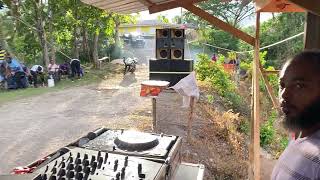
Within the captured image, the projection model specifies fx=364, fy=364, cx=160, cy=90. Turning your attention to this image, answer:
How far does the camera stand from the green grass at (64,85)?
37.4ft

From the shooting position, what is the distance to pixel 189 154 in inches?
260

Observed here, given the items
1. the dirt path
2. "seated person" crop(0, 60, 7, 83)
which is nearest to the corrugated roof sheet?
the dirt path

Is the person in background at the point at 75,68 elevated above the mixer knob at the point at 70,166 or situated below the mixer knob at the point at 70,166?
below

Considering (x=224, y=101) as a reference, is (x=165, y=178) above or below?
above

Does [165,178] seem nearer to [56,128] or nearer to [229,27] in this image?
[229,27]

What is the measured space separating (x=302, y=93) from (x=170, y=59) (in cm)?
1042

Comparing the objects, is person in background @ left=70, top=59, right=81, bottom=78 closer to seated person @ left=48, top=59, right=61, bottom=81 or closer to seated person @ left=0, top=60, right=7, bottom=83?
seated person @ left=48, top=59, right=61, bottom=81

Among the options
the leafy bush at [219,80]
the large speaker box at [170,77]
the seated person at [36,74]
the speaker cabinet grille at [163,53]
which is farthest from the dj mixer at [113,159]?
the seated person at [36,74]

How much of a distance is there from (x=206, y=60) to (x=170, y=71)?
2.00 m

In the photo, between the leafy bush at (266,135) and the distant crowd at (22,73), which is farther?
the distant crowd at (22,73)

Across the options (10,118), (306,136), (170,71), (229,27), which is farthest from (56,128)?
(306,136)

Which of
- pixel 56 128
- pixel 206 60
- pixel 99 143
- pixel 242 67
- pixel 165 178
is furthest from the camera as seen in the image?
pixel 242 67

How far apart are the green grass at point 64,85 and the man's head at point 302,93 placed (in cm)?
1017

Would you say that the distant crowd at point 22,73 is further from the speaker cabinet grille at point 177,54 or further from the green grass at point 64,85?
the speaker cabinet grille at point 177,54
